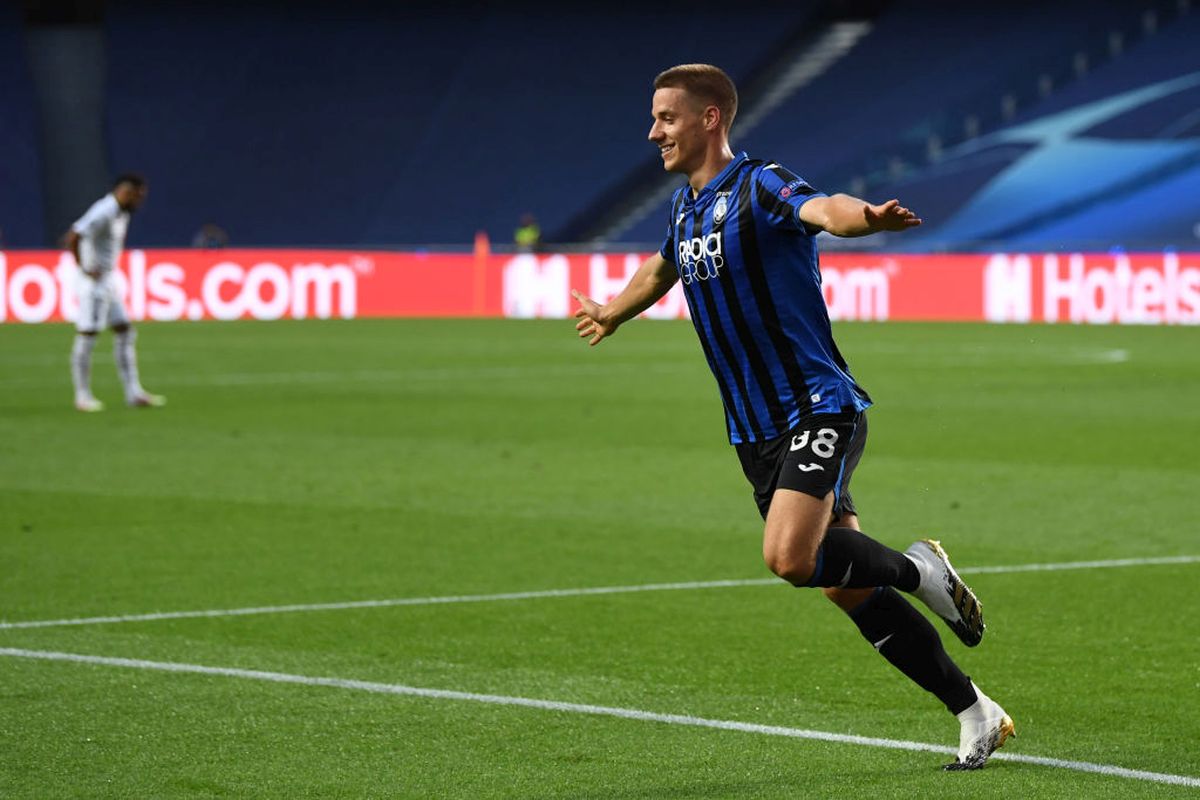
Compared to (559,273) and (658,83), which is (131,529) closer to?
(658,83)

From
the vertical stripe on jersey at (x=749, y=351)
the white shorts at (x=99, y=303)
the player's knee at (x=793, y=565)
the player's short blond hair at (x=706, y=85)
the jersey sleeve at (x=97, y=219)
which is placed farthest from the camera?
the white shorts at (x=99, y=303)

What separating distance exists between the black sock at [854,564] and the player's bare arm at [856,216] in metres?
0.89

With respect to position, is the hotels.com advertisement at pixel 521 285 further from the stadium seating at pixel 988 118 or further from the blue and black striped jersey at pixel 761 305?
the blue and black striped jersey at pixel 761 305

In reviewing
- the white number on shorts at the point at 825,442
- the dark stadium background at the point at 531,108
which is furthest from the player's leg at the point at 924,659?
the dark stadium background at the point at 531,108

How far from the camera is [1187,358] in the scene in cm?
2584

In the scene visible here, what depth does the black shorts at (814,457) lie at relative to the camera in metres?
6.16

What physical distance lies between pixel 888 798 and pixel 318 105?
48.3 m

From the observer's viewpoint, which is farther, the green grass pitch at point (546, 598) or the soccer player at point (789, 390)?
the green grass pitch at point (546, 598)

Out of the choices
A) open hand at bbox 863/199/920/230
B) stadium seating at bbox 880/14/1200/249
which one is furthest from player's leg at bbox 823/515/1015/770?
stadium seating at bbox 880/14/1200/249

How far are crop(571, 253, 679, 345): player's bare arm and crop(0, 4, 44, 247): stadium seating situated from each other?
43.9 m

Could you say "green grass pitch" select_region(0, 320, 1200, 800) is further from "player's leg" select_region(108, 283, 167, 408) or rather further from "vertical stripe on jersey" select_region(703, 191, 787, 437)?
"vertical stripe on jersey" select_region(703, 191, 787, 437)

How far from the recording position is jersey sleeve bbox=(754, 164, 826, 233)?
6.06 metres

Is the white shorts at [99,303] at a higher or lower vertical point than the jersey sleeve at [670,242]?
higher

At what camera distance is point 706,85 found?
638 cm
